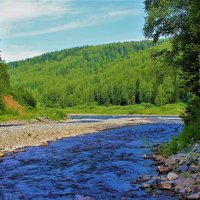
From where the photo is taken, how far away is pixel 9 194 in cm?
1883

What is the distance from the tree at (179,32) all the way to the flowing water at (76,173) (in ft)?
26.5

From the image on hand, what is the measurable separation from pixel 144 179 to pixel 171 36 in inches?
636

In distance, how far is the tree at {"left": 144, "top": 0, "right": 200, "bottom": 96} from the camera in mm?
27922

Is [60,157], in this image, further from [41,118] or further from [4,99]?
[4,99]

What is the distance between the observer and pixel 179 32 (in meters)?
31.8

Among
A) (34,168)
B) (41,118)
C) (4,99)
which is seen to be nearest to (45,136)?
(34,168)

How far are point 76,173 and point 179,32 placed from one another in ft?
51.2

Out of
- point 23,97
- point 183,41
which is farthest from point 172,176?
point 23,97

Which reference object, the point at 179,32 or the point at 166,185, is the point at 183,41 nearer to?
the point at 179,32

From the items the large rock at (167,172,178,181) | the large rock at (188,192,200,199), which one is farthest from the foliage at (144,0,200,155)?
the large rock at (188,192,200,199)

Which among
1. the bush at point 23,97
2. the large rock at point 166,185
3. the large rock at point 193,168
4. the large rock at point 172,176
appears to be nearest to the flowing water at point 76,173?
the large rock at point 166,185

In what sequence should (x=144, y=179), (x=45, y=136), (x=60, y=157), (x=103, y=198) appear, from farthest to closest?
(x=45, y=136) → (x=60, y=157) → (x=144, y=179) → (x=103, y=198)

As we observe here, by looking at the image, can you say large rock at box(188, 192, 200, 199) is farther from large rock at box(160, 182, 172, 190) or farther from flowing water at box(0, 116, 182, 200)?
large rock at box(160, 182, 172, 190)

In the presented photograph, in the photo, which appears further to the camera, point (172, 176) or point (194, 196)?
point (172, 176)
